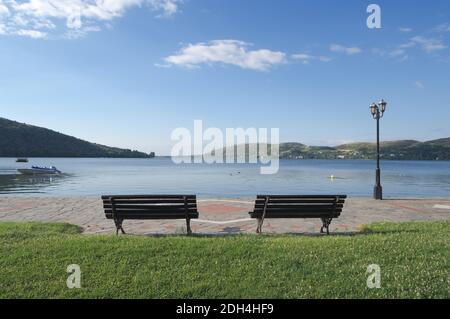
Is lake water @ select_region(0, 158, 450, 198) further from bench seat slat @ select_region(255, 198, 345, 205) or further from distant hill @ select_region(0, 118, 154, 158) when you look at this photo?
distant hill @ select_region(0, 118, 154, 158)


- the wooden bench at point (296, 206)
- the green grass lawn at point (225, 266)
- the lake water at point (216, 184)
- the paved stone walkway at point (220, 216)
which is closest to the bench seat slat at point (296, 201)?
the wooden bench at point (296, 206)

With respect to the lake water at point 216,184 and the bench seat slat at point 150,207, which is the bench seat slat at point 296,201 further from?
the lake water at point 216,184

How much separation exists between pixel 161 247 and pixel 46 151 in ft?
618

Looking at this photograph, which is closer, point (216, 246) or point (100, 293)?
point (100, 293)

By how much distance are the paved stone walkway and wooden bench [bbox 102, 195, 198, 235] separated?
2.29 ft

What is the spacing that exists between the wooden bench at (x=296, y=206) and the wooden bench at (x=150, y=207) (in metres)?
1.55

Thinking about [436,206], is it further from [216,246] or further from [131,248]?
[131,248]

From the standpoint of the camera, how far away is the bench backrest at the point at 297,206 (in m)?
8.89

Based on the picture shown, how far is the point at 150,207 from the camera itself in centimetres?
859

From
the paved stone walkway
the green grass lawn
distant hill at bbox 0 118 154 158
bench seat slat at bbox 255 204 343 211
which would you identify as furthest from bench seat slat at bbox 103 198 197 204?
distant hill at bbox 0 118 154 158

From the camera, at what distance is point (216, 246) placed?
22.8 feet

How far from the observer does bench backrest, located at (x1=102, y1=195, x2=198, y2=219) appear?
28.3ft
